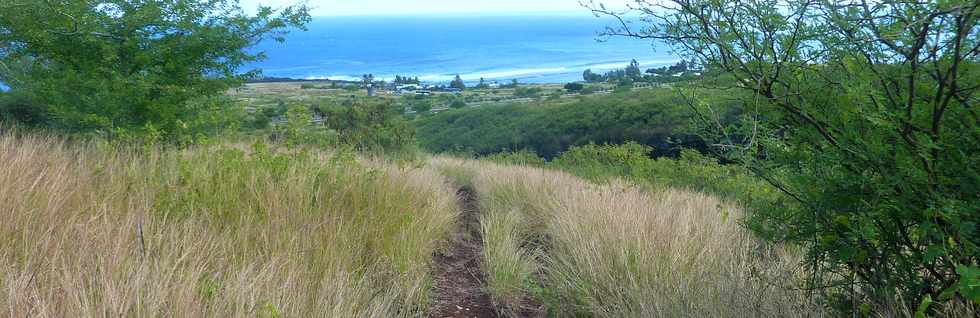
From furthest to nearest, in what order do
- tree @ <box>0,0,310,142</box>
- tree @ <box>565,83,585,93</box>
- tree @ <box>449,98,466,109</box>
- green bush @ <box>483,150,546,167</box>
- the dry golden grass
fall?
tree @ <box>449,98,466,109</box>
tree @ <box>565,83,585,93</box>
green bush @ <box>483,150,546,167</box>
tree @ <box>0,0,310,142</box>
the dry golden grass

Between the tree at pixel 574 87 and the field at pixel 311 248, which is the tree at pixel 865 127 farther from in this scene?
the tree at pixel 574 87

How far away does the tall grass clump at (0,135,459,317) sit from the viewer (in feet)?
8.04

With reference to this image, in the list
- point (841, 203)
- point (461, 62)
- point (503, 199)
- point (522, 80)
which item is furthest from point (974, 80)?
point (461, 62)

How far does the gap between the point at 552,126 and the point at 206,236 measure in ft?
146

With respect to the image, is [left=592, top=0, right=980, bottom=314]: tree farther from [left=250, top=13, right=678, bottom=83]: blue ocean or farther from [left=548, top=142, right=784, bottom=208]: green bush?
[left=250, top=13, right=678, bottom=83]: blue ocean

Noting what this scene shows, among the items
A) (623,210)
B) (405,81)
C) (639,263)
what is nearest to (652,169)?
(623,210)

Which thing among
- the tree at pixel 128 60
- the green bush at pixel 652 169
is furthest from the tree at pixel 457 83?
the tree at pixel 128 60

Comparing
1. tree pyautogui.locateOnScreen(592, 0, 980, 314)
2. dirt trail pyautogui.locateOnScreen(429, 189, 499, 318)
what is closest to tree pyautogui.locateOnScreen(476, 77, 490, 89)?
dirt trail pyautogui.locateOnScreen(429, 189, 499, 318)

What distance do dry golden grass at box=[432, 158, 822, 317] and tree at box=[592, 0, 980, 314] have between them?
471mm

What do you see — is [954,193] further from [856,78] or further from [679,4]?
[679,4]

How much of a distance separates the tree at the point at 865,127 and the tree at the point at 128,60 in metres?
5.65

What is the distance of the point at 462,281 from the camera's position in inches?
206

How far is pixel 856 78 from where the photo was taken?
102 inches

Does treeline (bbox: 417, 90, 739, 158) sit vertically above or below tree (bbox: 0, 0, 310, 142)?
below
